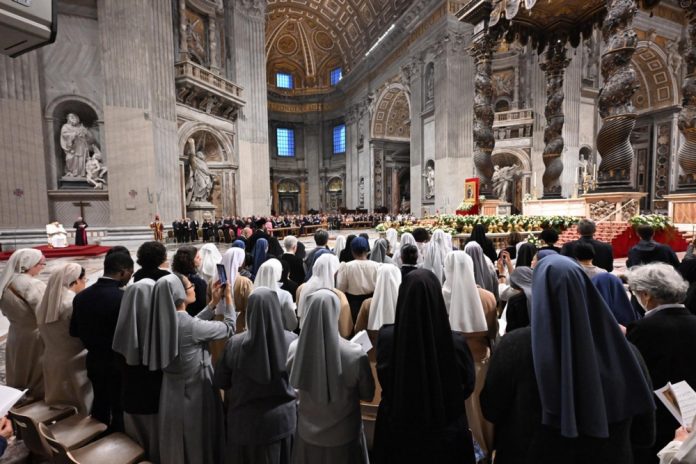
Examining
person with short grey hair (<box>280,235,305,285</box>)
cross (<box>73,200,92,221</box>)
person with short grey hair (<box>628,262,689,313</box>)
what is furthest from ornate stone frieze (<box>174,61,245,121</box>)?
person with short grey hair (<box>628,262,689,313</box>)

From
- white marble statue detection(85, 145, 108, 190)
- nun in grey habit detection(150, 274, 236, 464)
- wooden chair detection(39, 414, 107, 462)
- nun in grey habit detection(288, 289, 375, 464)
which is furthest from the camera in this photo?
white marble statue detection(85, 145, 108, 190)

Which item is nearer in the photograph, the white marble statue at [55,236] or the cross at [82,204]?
the white marble statue at [55,236]

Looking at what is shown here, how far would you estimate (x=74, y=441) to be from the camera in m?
2.23

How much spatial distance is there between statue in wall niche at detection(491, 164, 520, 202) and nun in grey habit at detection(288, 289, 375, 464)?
2137 cm

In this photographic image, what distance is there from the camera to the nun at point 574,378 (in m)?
1.22

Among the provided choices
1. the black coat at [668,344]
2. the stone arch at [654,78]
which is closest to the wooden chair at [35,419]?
the black coat at [668,344]

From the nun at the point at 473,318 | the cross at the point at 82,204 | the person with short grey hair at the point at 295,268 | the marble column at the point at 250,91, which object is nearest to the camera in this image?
the nun at the point at 473,318

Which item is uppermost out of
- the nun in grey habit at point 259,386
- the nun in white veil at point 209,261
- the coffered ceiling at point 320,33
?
the coffered ceiling at point 320,33

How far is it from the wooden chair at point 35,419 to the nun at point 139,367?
429mm

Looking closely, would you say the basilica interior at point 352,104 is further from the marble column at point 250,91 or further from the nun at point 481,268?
the nun at point 481,268

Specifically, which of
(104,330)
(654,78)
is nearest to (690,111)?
(104,330)

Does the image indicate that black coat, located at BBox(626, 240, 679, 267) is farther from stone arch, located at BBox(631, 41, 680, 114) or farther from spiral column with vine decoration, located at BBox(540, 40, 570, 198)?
stone arch, located at BBox(631, 41, 680, 114)

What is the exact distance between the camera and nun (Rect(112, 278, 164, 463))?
6.90ft

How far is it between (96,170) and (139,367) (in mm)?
15141
